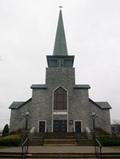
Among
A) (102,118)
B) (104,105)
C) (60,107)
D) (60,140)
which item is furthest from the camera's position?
(104,105)

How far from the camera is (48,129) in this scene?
3234 cm

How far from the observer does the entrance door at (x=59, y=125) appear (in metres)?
32.4

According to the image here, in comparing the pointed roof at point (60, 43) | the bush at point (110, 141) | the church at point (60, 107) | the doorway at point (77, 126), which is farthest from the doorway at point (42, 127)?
the bush at point (110, 141)

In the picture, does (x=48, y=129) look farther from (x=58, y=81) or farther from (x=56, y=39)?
(x=56, y=39)

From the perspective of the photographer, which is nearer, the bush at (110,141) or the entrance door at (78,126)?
the bush at (110,141)

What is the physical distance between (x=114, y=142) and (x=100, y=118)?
492 inches

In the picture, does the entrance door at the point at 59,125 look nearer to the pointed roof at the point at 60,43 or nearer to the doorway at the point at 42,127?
the doorway at the point at 42,127

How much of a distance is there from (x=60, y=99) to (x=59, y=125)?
418 cm

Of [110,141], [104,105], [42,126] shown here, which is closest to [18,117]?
[42,126]

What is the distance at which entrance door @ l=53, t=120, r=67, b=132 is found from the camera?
32438 millimetres

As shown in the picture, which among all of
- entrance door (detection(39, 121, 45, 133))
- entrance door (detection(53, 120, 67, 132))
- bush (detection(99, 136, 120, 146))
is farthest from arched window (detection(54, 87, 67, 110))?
bush (detection(99, 136, 120, 146))

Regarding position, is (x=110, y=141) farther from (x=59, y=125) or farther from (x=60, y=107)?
(x=60, y=107)

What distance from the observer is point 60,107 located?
3366 centimetres

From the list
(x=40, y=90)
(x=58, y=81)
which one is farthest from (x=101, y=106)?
(x=40, y=90)
